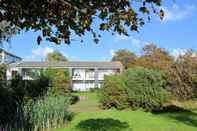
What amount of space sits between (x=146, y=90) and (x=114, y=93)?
2.60 m

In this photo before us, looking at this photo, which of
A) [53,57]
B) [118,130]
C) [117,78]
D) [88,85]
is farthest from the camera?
[53,57]

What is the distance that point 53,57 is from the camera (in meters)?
114

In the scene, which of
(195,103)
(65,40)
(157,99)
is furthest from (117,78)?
(65,40)

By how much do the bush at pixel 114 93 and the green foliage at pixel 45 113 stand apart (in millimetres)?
11899

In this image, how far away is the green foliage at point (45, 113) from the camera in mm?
16209

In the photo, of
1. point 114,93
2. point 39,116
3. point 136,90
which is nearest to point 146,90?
point 136,90

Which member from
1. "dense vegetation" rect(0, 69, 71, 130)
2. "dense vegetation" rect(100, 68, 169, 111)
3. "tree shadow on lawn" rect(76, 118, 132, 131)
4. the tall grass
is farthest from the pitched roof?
the tall grass

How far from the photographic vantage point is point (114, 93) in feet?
99.3

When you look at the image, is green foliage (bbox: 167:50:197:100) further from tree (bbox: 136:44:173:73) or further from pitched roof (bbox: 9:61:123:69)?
pitched roof (bbox: 9:61:123:69)

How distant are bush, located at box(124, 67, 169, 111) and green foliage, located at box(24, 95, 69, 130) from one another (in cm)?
1126

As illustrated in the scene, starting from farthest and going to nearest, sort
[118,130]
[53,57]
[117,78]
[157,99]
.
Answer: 1. [53,57]
2. [117,78]
3. [157,99]
4. [118,130]

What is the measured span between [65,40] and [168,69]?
27.1m

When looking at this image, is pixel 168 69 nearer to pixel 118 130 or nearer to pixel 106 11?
pixel 118 130

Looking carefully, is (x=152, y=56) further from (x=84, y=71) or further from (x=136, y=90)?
(x=136, y=90)
